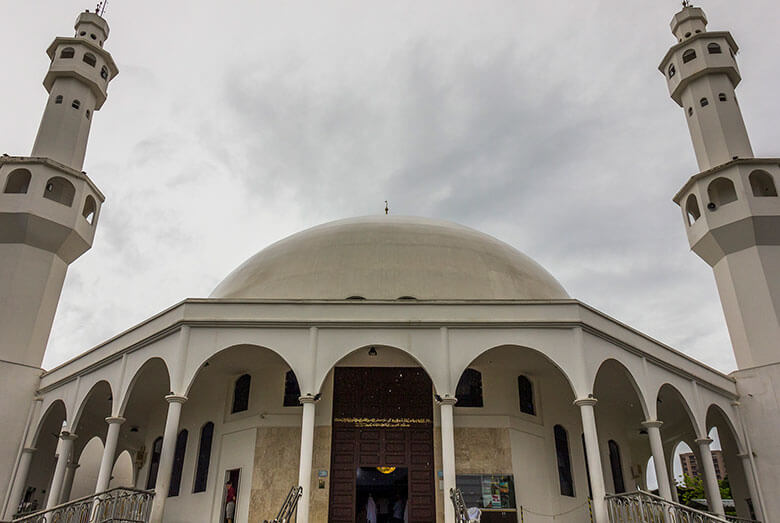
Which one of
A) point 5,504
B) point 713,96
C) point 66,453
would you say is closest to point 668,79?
point 713,96

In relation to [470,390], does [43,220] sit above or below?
above

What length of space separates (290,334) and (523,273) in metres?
9.45

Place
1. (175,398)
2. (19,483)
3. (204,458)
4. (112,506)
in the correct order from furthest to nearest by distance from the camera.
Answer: (19,483) < (204,458) < (175,398) < (112,506)

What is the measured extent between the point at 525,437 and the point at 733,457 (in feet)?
27.0

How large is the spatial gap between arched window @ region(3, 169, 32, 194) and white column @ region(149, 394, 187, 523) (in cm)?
1226

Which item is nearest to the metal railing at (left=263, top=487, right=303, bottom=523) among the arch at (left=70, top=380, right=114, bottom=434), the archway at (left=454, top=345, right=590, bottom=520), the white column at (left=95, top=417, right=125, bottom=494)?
the white column at (left=95, top=417, right=125, bottom=494)

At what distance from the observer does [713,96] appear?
22.8 m

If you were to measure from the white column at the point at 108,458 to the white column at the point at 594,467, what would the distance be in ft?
36.1

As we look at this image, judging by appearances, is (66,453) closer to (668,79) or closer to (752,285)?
(752,285)

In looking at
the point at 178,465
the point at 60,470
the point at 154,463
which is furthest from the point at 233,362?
the point at 154,463

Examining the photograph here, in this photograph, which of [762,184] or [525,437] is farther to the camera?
[762,184]

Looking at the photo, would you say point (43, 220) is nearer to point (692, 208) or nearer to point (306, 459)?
point (306, 459)

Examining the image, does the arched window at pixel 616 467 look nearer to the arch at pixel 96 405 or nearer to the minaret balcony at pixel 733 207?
the minaret balcony at pixel 733 207

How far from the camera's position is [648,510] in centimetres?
1230
